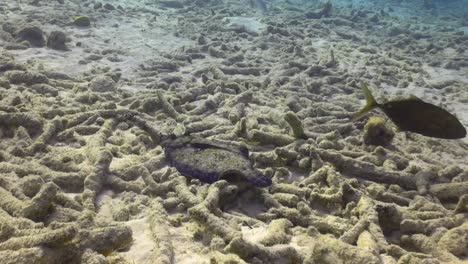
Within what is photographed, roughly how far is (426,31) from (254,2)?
9526 millimetres

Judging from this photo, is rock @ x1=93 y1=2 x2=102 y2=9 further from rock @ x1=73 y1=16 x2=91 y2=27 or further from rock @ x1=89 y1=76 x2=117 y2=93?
rock @ x1=89 y1=76 x2=117 y2=93

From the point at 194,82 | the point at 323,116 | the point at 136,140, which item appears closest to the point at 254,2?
the point at 194,82

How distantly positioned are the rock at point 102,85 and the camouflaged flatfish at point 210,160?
3.07m

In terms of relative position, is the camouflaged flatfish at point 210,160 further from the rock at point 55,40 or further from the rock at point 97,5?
the rock at point 97,5

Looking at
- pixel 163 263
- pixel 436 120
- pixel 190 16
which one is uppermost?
pixel 436 120

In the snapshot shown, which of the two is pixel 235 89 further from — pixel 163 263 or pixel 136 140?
pixel 163 263

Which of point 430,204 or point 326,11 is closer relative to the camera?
point 430,204

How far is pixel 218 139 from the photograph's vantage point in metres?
5.50

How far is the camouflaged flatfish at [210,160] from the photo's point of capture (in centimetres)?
423

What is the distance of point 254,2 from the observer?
2267 cm

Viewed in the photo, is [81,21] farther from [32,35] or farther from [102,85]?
[102,85]

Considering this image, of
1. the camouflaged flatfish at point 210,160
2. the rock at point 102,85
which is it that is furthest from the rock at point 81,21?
the camouflaged flatfish at point 210,160

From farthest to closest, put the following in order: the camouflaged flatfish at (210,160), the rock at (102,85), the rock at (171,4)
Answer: the rock at (171,4) < the rock at (102,85) < the camouflaged flatfish at (210,160)

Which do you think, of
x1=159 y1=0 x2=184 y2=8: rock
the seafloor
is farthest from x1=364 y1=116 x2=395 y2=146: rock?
x1=159 y1=0 x2=184 y2=8: rock
